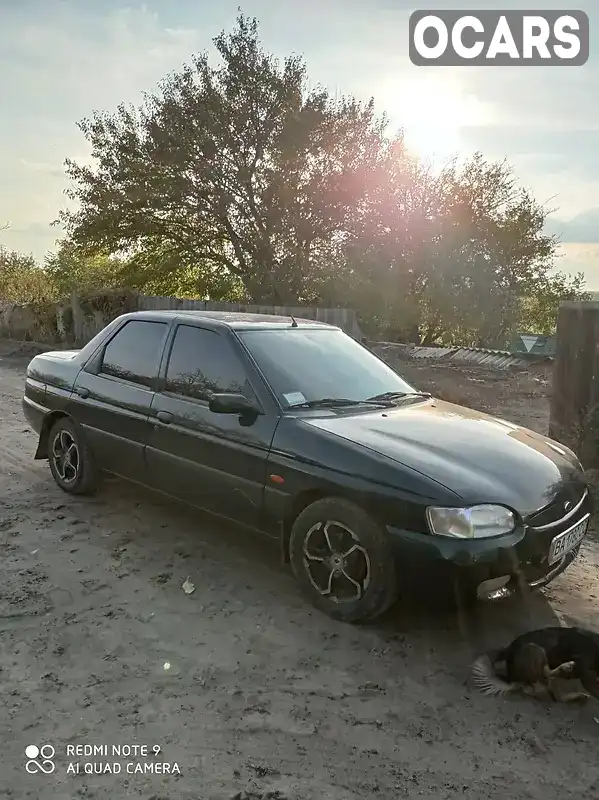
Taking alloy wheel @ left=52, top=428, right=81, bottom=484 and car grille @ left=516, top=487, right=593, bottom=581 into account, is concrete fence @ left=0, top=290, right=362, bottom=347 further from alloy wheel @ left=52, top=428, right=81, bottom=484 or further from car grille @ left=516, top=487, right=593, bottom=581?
car grille @ left=516, top=487, right=593, bottom=581

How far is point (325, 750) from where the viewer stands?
8.61 feet

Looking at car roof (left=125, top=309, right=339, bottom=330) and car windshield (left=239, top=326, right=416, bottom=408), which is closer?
car windshield (left=239, top=326, right=416, bottom=408)

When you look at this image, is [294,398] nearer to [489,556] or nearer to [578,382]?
[489,556]

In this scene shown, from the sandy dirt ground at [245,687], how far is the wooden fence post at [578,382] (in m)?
2.09

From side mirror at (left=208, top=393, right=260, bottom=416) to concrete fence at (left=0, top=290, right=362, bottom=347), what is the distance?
38.1ft

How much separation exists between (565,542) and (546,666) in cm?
74

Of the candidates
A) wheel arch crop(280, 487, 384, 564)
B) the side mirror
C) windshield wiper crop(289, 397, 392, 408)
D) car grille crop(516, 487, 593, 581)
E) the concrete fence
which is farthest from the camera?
the concrete fence

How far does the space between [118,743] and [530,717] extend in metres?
1.73

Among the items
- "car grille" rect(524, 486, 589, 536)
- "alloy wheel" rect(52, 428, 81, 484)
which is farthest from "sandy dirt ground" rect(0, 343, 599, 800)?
"alloy wheel" rect(52, 428, 81, 484)

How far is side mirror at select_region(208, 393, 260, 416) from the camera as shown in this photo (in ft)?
13.1

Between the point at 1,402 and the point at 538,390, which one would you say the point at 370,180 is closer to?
the point at 538,390

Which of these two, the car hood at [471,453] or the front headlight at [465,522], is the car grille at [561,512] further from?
the front headlight at [465,522]

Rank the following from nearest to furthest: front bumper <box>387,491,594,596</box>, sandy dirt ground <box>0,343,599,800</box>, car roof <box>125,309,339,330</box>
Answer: sandy dirt ground <box>0,343,599,800</box> < front bumper <box>387,491,594,596</box> < car roof <box>125,309,339,330</box>

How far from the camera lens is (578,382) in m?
6.64
